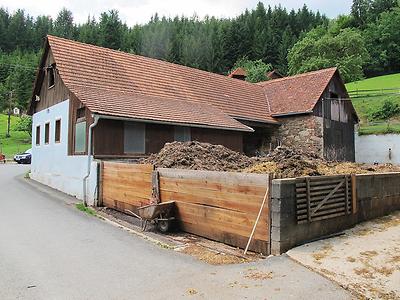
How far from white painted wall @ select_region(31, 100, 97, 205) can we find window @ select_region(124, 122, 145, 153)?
5.84 ft

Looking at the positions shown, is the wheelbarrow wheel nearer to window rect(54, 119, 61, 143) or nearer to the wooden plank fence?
the wooden plank fence

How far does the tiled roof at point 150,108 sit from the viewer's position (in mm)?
13265

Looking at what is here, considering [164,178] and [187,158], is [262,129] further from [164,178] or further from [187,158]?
[164,178]

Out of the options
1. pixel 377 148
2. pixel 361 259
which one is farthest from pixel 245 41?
pixel 361 259

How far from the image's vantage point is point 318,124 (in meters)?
20.5

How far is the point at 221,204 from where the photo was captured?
23.5 feet

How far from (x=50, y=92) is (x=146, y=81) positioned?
473 cm

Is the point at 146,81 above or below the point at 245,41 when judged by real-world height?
below

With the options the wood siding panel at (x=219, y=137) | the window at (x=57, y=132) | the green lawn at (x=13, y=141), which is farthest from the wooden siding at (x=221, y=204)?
the green lawn at (x=13, y=141)

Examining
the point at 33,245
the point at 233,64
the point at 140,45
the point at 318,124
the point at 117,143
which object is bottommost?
the point at 33,245

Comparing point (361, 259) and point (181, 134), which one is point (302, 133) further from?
point (361, 259)

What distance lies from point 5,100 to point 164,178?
233 feet

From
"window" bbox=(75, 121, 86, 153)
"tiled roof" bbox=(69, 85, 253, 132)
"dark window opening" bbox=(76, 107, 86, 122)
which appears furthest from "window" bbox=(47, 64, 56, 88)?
"window" bbox=(75, 121, 86, 153)

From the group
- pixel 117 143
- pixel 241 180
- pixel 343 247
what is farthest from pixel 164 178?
pixel 117 143
